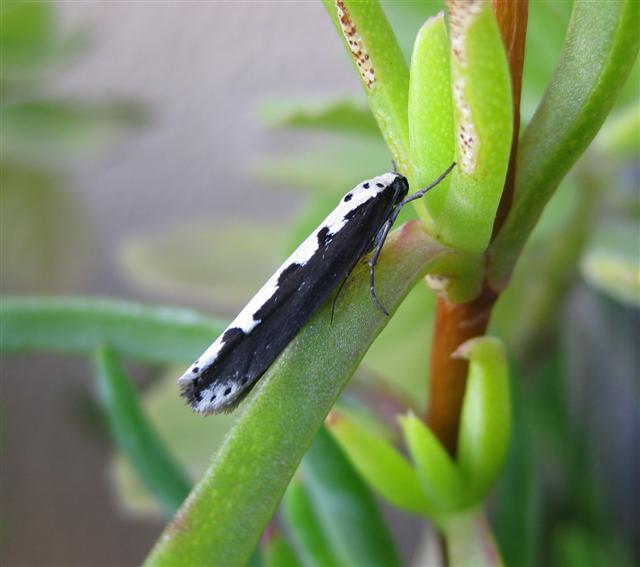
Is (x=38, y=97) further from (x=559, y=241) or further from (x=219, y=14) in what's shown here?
(x=559, y=241)

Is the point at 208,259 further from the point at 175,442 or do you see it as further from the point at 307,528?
the point at 307,528

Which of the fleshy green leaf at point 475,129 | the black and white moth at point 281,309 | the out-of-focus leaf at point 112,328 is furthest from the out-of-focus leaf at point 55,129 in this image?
the fleshy green leaf at point 475,129

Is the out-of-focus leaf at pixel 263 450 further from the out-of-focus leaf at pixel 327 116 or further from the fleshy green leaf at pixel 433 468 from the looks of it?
the out-of-focus leaf at pixel 327 116

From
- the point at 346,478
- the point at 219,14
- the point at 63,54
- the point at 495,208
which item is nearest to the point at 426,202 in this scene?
the point at 495,208

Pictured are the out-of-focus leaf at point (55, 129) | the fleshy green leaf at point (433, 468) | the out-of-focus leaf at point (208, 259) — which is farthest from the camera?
the out-of-focus leaf at point (55, 129)

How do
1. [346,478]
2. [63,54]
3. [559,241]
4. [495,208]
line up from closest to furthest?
1. [495,208]
2. [346,478]
3. [559,241]
4. [63,54]

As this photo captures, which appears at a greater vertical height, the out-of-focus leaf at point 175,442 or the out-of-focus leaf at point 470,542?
the out-of-focus leaf at point 470,542
